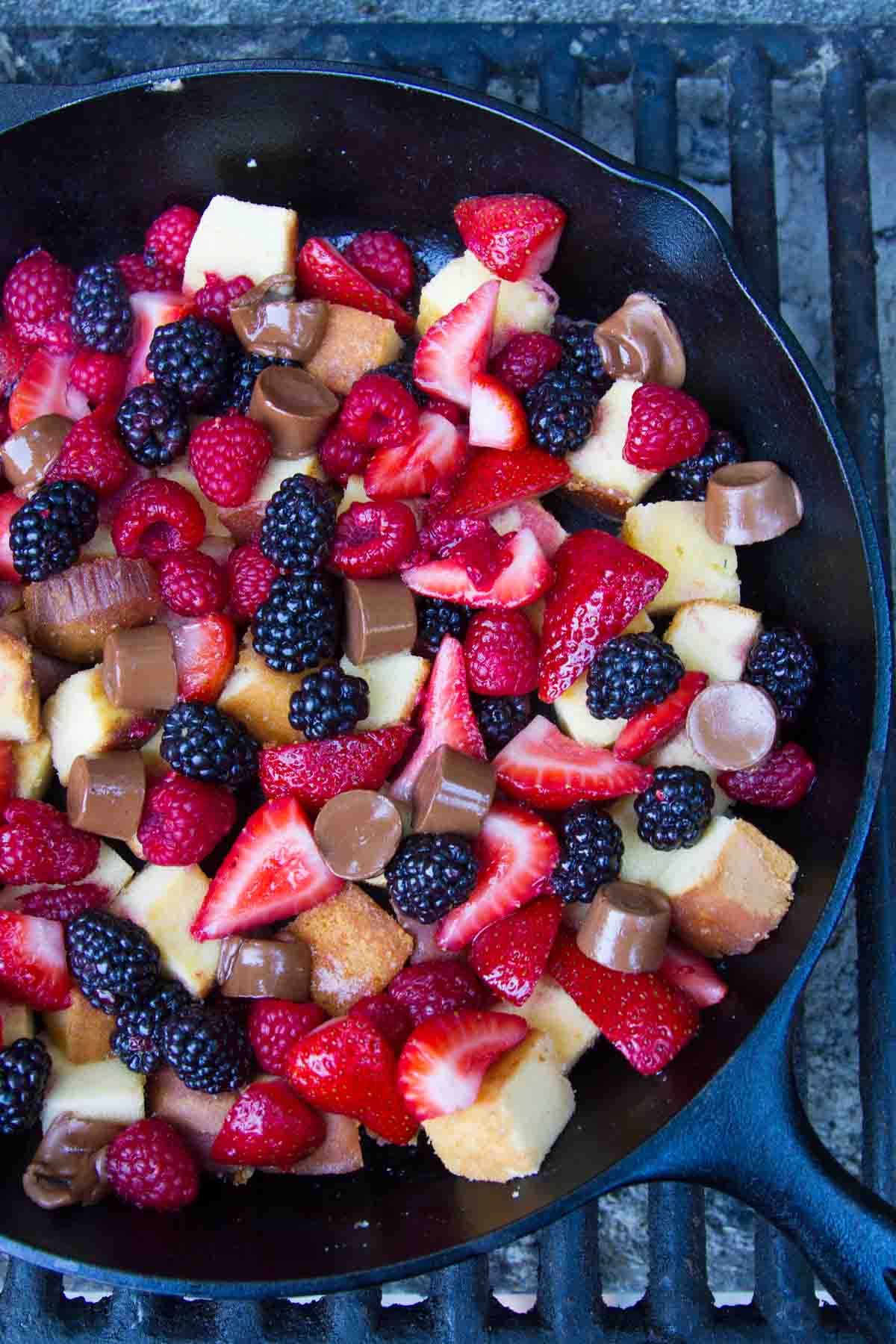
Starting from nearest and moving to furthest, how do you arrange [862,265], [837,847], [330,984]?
[837,847] < [330,984] < [862,265]

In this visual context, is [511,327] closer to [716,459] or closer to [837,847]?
[716,459]

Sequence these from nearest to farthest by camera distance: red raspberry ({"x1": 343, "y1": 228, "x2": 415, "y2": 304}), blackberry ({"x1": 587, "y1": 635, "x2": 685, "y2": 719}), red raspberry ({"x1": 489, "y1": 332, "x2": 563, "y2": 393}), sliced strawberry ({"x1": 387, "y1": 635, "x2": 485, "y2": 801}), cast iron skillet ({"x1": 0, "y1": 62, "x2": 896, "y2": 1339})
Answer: cast iron skillet ({"x1": 0, "y1": 62, "x2": 896, "y2": 1339})
blackberry ({"x1": 587, "y1": 635, "x2": 685, "y2": 719})
sliced strawberry ({"x1": 387, "y1": 635, "x2": 485, "y2": 801})
red raspberry ({"x1": 489, "y1": 332, "x2": 563, "y2": 393})
red raspberry ({"x1": 343, "y1": 228, "x2": 415, "y2": 304})

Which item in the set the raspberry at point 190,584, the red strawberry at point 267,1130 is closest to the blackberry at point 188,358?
→ the raspberry at point 190,584

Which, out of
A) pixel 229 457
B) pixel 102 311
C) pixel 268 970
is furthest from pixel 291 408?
pixel 268 970

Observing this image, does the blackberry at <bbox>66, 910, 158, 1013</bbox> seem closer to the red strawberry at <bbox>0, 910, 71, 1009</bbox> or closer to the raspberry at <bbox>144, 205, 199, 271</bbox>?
the red strawberry at <bbox>0, 910, 71, 1009</bbox>

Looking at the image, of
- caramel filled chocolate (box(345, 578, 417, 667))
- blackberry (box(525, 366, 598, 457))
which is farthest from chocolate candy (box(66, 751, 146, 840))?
blackberry (box(525, 366, 598, 457))

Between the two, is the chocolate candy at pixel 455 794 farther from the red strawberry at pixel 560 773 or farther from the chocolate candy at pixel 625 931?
the chocolate candy at pixel 625 931

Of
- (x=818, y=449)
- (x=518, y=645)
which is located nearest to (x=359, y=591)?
(x=518, y=645)

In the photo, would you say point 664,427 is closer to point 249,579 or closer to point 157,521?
point 249,579
